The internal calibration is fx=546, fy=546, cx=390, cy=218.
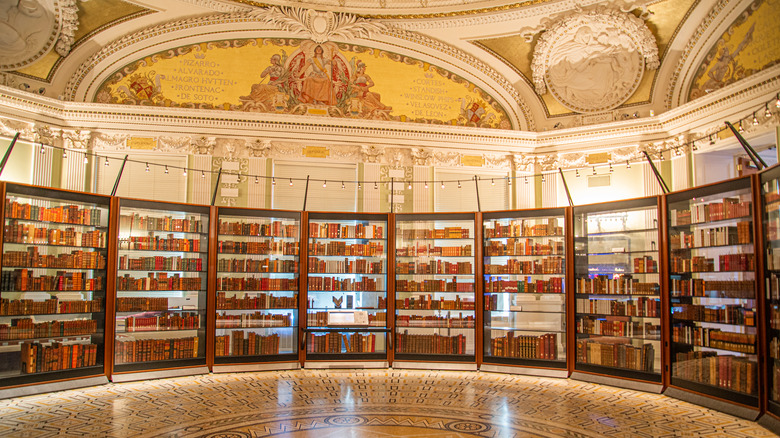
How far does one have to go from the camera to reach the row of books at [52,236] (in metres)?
7.21

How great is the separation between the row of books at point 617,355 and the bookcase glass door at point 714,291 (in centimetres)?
42

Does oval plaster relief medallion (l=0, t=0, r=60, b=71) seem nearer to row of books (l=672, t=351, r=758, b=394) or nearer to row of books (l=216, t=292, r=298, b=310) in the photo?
row of books (l=216, t=292, r=298, b=310)

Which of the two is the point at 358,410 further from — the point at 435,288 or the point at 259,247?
the point at 259,247

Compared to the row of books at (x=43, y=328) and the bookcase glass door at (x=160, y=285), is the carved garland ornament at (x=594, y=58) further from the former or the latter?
the row of books at (x=43, y=328)

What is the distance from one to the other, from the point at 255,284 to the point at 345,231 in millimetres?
1808

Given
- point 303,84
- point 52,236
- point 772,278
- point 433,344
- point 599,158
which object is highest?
A: point 303,84

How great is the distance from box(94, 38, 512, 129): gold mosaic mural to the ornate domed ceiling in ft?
0.08

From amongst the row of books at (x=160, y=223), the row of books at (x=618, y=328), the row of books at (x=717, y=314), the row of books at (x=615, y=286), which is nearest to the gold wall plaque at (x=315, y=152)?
the row of books at (x=160, y=223)

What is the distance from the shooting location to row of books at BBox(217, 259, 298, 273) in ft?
30.2

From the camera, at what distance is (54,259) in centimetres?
766

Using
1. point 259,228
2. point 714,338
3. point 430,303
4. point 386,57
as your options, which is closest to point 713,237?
point 714,338

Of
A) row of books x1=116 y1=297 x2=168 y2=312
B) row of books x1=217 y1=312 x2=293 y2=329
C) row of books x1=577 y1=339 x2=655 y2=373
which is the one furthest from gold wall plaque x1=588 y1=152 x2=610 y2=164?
row of books x1=116 y1=297 x2=168 y2=312

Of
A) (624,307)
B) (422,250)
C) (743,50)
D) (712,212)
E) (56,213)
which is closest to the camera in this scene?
(712,212)

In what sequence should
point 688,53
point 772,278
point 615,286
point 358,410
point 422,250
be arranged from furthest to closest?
1. point 688,53
2. point 422,250
3. point 615,286
4. point 358,410
5. point 772,278
